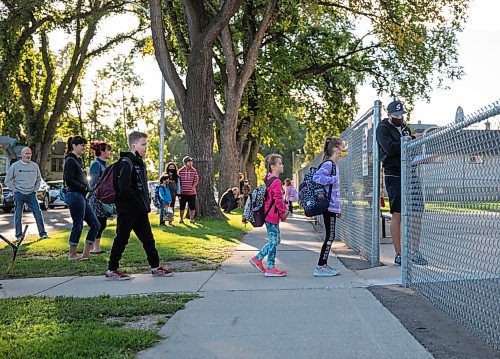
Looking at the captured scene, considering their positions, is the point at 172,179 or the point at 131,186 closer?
the point at 131,186

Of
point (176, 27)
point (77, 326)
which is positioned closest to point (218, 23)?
point (176, 27)

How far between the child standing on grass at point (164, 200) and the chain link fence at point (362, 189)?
603 cm

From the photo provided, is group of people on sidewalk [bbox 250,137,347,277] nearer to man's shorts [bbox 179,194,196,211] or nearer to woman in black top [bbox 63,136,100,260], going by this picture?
woman in black top [bbox 63,136,100,260]

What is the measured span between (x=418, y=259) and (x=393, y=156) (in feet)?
6.36

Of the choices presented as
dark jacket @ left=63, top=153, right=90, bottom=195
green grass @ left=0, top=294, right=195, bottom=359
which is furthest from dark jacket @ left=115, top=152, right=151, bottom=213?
dark jacket @ left=63, top=153, right=90, bottom=195

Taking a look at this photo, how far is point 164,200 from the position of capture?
16984 mm

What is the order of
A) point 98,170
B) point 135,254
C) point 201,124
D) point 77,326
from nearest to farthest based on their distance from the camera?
point 77,326
point 98,170
point 135,254
point 201,124

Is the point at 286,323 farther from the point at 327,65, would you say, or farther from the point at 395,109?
the point at 327,65

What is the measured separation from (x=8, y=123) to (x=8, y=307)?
135ft

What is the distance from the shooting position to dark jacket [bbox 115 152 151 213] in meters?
7.91

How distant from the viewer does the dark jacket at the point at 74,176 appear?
9.82 m

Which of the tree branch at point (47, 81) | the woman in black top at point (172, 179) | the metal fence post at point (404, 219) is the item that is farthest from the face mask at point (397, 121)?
the tree branch at point (47, 81)

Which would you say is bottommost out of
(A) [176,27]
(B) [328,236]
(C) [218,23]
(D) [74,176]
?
(B) [328,236]

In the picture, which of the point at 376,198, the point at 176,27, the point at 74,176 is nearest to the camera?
the point at 376,198
